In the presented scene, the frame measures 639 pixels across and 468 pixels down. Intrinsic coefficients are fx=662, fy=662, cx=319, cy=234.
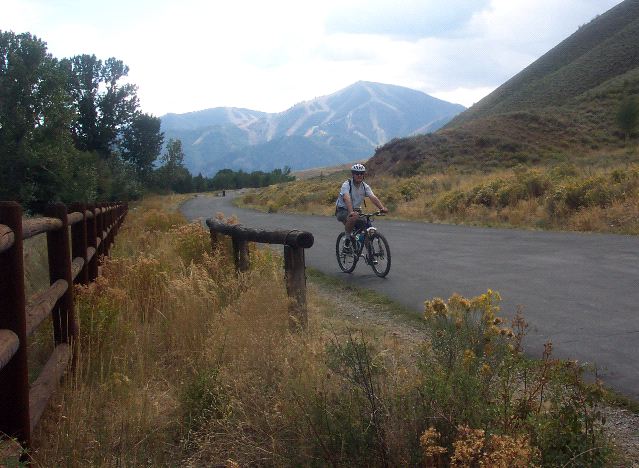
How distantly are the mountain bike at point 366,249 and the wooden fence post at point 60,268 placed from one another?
709cm

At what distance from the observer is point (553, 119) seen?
66875 mm

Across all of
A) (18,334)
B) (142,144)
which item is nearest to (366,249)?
(18,334)

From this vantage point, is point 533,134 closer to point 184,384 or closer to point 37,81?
point 37,81

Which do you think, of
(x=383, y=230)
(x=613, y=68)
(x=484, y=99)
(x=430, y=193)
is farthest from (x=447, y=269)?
(x=484, y=99)

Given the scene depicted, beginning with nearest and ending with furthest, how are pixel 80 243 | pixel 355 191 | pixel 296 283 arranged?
pixel 296 283 → pixel 80 243 → pixel 355 191

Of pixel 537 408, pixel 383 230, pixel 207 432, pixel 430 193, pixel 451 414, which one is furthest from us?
pixel 430 193

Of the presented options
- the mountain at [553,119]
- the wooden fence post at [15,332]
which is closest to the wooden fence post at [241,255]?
the wooden fence post at [15,332]

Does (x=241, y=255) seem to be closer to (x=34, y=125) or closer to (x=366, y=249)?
(x=366, y=249)

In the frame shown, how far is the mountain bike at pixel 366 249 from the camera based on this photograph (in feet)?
37.9

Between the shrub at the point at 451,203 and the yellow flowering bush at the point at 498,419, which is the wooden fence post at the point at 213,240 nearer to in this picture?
the yellow flowering bush at the point at 498,419

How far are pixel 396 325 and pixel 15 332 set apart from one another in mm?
5028

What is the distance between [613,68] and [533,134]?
78.7 feet

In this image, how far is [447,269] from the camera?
38.5 feet

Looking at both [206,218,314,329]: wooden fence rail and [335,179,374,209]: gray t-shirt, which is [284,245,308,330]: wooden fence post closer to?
[206,218,314,329]: wooden fence rail
